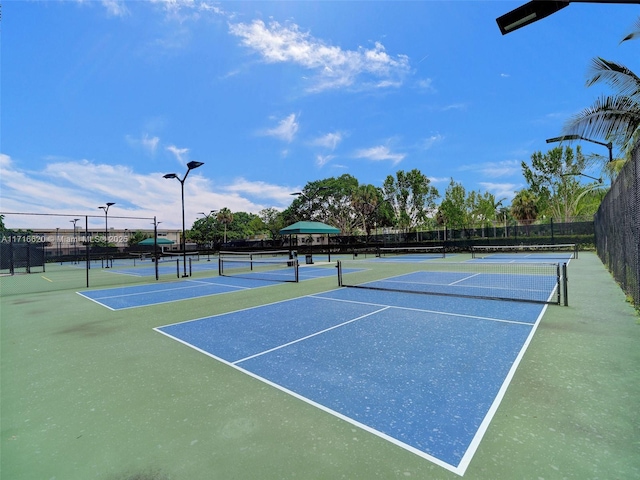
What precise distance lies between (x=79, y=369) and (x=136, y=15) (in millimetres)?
11896

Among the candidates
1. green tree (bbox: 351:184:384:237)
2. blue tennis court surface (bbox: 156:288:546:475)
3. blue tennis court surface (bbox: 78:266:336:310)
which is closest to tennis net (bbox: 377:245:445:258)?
green tree (bbox: 351:184:384:237)

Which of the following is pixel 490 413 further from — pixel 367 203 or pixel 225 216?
pixel 225 216

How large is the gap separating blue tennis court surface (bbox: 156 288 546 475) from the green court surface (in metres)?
0.17

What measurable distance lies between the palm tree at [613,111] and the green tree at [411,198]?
120ft

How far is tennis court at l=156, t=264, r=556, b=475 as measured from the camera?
8.84 ft

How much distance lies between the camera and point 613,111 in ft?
28.1

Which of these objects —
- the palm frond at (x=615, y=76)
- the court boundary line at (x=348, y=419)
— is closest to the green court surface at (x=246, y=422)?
the court boundary line at (x=348, y=419)

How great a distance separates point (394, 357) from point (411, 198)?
44322 mm

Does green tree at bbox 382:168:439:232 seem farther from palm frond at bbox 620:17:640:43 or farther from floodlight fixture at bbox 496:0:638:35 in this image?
floodlight fixture at bbox 496:0:638:35

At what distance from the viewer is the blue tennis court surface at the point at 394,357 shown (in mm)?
2691

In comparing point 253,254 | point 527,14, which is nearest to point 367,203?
point 253,254

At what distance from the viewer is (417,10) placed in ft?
28.0

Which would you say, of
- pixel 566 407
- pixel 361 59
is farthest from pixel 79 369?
pixel 361 59

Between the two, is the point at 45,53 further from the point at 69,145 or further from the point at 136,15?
the point at 69,145
